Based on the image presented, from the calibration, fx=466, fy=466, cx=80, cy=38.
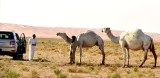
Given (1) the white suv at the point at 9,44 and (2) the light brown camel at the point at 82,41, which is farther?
(1) the white suv at the point at 9,44

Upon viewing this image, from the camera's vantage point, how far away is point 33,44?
27344 millimetres

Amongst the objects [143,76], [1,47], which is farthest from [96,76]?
[1,47]

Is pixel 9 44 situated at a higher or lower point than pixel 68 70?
higher

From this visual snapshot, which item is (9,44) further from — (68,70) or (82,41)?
(68,70)

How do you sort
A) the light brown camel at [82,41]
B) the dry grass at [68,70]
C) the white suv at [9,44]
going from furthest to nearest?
the white suv at [9,44] → the light brown camel at [82,41] → the dry grass at [68,70]

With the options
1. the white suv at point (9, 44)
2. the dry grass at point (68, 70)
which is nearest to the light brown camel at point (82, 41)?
the dry grass at point (68, 70)

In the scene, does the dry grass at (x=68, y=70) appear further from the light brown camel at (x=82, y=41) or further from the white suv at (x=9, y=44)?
the light brown camel at (x=82, y=41)

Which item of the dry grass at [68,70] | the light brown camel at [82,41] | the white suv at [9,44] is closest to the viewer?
the dry grass at [68,70]

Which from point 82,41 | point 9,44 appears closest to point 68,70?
point 82,41

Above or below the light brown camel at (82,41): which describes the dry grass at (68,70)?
below

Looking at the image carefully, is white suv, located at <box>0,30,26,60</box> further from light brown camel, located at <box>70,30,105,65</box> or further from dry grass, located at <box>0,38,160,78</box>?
light brown camel, located at <box>70,30,105,65</box>

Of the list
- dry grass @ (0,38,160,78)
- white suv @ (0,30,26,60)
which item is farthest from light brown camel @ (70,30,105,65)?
white suv @ (0,30,26,60)

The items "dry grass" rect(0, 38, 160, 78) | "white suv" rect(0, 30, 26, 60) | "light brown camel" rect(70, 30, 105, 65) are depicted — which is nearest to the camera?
"dry grass" rect(0, 38, 160, 78)

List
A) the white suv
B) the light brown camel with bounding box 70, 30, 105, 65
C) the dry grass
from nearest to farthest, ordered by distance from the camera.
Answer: the dry grass
the light brown camel with bounding box 70, 30, 105, 65
the white suv
